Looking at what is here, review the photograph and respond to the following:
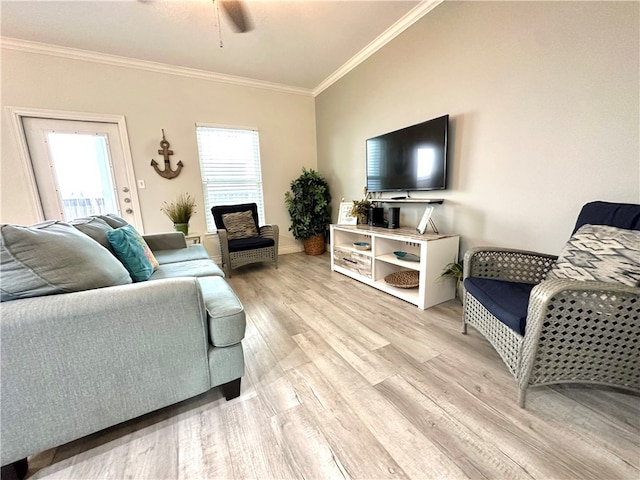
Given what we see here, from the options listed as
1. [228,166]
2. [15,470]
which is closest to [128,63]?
[228,166]

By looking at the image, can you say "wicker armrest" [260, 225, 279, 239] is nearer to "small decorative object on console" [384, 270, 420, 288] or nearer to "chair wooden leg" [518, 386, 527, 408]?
"small decorative object on console" [384, 270, 420, 288]

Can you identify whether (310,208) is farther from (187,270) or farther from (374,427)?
(374,427)

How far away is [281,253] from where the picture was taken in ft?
13.9

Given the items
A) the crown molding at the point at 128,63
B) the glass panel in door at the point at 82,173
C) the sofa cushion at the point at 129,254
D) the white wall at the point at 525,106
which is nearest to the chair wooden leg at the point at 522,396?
the white wall at the point at 525,106

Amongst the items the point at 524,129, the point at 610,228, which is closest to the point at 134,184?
the point at 524,129

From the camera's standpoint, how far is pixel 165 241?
2.59m

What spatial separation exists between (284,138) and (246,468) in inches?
159

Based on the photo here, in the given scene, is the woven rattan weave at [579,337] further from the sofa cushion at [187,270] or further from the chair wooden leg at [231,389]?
the sofa cushion at [187,270]

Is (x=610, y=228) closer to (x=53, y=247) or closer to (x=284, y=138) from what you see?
(x=53, y=247)

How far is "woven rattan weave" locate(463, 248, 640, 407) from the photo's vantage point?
0.99 meters

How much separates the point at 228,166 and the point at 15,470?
11.4 ft

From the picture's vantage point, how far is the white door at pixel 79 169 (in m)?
2.77

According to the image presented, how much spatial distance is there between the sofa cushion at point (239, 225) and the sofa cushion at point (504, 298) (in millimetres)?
2655

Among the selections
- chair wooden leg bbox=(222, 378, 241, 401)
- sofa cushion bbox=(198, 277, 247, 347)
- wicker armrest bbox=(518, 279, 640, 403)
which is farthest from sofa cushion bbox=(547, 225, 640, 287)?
chair wooden leg bbox=(222, 378, 241, 401)
